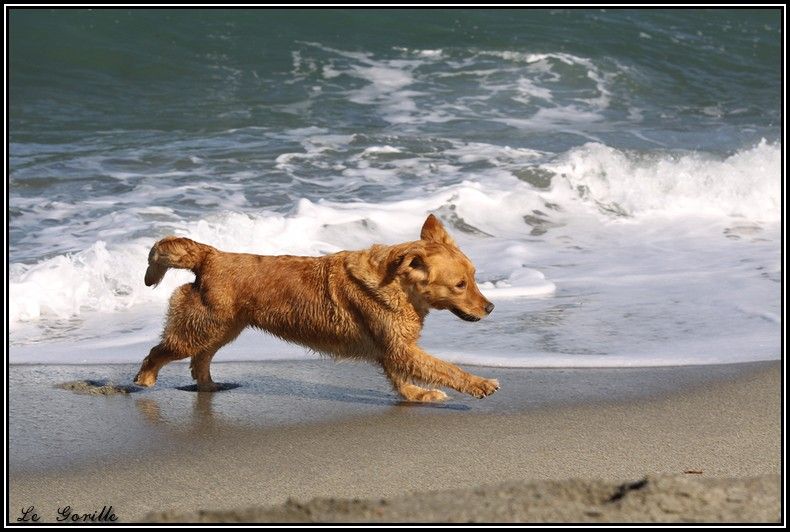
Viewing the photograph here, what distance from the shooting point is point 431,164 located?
13.3 meters

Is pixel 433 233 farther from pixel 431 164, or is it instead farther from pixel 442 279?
pixel 431 164

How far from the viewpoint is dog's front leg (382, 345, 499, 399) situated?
5910 millimetres

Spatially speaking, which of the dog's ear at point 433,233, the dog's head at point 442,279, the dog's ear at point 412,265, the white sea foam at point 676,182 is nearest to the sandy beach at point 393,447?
the dog's head at point 442,279

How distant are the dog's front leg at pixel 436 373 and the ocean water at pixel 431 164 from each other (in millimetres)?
938

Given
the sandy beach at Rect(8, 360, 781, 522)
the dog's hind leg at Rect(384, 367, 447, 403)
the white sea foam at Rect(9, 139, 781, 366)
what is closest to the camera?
the sandy beach at Rect(8, 360, 781, 522)

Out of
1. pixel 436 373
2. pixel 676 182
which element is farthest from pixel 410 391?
pixel 676 182

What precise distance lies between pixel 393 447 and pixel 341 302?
109 cm

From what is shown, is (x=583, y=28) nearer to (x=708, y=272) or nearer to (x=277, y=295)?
(x=708, y=272)

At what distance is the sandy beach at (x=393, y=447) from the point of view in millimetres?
3592

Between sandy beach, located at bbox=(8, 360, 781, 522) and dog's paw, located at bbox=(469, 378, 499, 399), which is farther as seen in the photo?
dog's paw, located at bbox=(469, 378, 499, 399)
